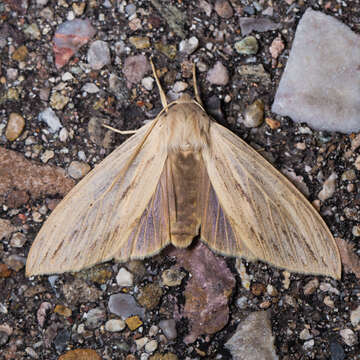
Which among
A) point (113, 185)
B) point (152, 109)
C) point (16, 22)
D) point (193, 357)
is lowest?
point (193, 357)

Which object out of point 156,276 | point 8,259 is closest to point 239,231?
point 156,276

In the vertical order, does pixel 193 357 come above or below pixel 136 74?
below

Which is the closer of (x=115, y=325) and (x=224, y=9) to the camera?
(x=115, y=325)

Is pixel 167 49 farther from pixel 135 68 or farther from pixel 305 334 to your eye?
pixel 305 334

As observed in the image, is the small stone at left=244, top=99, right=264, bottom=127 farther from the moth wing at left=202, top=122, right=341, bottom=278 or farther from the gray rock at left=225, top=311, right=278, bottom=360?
the gray rock at left=225, top=311, right=278, bottom=360

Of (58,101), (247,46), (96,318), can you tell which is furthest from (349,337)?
(58,101)

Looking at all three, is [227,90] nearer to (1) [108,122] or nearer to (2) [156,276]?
(1) [108,122]
